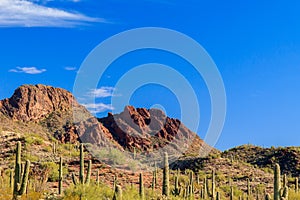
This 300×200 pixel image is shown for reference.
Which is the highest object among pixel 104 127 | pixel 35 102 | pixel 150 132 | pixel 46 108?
pixel 35 102

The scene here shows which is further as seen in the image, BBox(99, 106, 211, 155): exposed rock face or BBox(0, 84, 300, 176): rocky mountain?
BBox(99, 106, 211, 155): exposed rock face

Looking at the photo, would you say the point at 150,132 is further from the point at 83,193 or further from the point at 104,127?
the point at 83,193

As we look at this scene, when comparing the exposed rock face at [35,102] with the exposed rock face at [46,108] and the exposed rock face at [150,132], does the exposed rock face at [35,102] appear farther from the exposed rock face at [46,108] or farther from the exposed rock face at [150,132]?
the exposed rock face at [150,132]

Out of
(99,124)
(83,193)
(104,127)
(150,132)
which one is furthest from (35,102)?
(83,193)

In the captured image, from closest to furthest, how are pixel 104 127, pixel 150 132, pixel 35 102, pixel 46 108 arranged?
pixel 104 127
pixel 46 108
pixel 35 102
pixel 150 132

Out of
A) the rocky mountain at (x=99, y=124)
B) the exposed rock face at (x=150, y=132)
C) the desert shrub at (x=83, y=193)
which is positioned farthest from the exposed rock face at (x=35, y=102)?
the desert shrub at (x=83, y=193)

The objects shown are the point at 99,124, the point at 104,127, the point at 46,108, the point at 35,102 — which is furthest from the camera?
the point at 35,102

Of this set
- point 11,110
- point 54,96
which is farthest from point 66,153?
point 54,96

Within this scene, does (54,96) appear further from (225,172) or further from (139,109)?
(225,172)

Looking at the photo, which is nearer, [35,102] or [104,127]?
[104,127]

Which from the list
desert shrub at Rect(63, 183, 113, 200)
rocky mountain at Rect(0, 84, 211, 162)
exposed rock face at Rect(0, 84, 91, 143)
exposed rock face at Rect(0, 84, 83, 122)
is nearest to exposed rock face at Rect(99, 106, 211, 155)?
rocky mountain at Rect(0, 84, 211, 162)

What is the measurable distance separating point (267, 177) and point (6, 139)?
96.0ft

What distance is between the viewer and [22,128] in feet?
254

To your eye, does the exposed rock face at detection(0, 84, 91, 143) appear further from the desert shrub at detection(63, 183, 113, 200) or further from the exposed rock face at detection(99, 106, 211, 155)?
the desert shrub at detection(63, 183, 113, 200)
